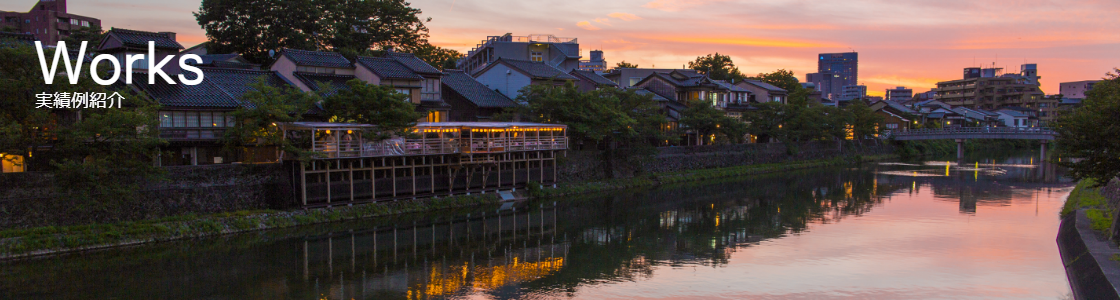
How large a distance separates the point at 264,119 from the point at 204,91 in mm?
4500

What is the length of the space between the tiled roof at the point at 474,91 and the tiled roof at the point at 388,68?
4316 millimetres

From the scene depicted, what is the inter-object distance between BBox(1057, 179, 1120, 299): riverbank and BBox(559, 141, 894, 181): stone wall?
22021mm

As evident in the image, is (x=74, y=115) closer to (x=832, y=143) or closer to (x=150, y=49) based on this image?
(x=150, y=49)

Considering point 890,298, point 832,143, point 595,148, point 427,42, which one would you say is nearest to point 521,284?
point 890,298

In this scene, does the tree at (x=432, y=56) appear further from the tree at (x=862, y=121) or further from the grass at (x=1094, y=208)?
the grass at (x=1094, y=208)

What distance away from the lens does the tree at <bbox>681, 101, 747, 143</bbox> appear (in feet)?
162

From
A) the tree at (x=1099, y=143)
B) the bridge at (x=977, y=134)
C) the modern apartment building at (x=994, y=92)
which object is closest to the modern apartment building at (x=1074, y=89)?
the modern apartment building at (x=994, y=92)

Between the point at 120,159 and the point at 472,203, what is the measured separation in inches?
580

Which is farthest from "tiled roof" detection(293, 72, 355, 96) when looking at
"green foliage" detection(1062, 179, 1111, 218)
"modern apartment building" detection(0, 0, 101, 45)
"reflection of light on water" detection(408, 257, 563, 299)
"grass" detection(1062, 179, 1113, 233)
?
"modern apartment building" detection(0, 0, 101, 45)

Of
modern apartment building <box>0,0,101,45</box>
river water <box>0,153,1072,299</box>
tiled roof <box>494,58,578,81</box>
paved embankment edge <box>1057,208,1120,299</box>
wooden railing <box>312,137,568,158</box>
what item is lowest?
river water <box>0,153,1072,299</box>

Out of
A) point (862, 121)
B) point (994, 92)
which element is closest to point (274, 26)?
point (862, 121)

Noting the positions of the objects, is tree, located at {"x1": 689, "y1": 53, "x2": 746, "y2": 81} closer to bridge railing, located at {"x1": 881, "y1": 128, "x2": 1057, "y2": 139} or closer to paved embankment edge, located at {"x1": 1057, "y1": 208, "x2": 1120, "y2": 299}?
bridge railing, located at {"x1": 881, "y1": 128, "x2": 1057, "y2": 139}

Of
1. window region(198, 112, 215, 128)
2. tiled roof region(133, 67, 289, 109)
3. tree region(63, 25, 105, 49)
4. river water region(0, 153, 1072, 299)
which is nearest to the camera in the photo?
river water region(0, 153, 1072, 299)

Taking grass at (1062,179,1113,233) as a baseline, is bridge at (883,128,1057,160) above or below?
above
